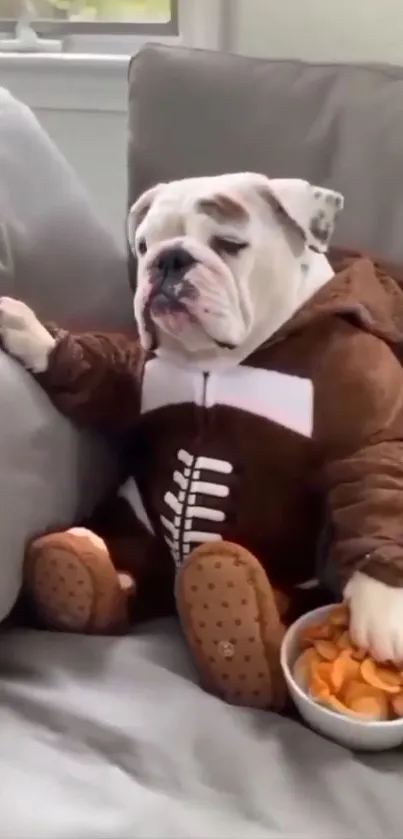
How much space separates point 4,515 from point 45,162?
1.30 feet

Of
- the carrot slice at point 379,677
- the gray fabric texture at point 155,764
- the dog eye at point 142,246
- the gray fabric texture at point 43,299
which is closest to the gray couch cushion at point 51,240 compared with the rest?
the gray fabric texture at point 43,299

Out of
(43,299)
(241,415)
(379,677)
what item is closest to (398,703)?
(379,677)

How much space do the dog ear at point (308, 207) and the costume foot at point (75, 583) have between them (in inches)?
12.8

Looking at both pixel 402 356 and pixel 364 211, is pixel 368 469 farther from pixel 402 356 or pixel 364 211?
pixel 364 211

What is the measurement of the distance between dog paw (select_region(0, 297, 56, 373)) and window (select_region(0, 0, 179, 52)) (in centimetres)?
73

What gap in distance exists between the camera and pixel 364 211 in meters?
1.06

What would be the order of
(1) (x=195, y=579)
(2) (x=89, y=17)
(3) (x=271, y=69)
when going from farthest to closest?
(2) (x=89, y=17)
(3) (x=271, y=69)
(1) (x=195, y=579)

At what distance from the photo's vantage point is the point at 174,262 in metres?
0.89

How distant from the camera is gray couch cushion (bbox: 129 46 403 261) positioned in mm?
1063

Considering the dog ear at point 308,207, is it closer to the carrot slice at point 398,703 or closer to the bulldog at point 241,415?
the bulldog at point 241,415

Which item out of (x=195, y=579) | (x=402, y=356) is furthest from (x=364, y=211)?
(x=195, y=579)

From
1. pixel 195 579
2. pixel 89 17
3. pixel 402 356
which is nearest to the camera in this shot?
pixel 195 579

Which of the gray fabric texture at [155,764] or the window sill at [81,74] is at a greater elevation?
the window sill at [81,74]

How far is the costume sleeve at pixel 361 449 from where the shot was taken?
86cm
